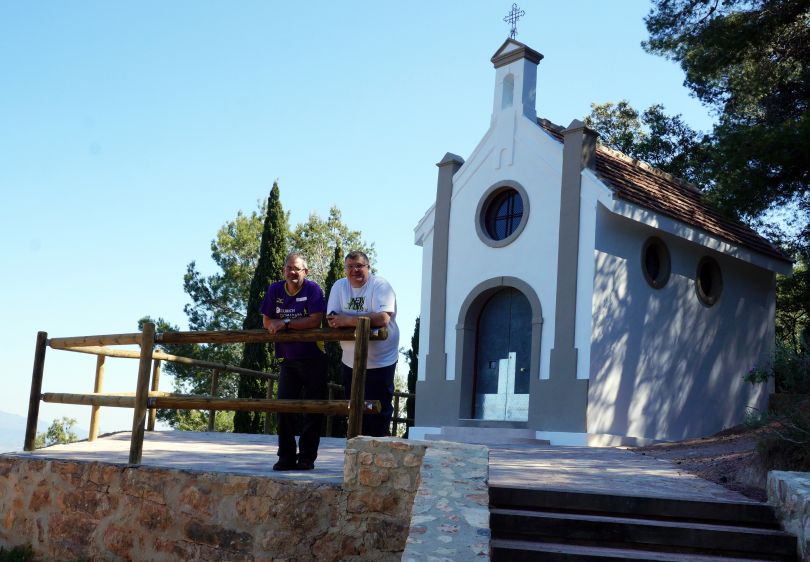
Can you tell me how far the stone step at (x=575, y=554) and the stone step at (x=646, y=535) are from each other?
0.26 feet

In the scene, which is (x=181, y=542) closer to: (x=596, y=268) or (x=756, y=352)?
(x=596, y=268)

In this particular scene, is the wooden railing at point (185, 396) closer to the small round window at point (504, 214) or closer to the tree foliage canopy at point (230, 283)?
the small round window at point (504, 214)

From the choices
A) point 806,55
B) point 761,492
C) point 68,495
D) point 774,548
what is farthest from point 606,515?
point 806,55

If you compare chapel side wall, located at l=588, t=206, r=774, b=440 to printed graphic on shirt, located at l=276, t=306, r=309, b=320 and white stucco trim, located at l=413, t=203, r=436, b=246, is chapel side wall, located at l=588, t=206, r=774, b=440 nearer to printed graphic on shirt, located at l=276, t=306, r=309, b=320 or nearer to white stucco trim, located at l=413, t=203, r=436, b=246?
white stucco trim, located at l=413, t=203, r=436, b=246

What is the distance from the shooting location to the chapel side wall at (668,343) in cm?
1522

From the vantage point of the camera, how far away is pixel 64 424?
48.2m

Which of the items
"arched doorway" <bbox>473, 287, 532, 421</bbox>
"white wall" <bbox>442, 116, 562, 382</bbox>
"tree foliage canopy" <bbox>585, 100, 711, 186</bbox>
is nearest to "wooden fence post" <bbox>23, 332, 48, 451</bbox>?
"white wall" <bbox>442, 116, 562, 382</bbox>


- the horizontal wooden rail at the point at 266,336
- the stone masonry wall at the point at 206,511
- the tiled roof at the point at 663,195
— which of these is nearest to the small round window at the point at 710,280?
the tiled roof at the point at 663,195

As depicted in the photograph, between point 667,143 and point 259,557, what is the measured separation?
84.6 ft

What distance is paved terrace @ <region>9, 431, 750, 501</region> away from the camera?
22.1 feet

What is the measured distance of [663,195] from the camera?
57.8 ft

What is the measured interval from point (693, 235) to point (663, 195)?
1.41 meters

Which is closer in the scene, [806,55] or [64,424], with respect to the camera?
[806,55]

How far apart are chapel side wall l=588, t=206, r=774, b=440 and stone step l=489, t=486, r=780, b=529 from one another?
8774 mm
